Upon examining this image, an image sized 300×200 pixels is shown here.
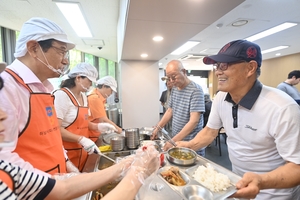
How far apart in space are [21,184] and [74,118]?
3.25 feet

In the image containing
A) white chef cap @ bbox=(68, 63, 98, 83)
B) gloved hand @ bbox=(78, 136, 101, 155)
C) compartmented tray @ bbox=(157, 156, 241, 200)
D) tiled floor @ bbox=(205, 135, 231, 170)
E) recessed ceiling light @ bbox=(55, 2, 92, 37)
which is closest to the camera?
compartmented tray @ bbox=(157, 156, 241, 200)

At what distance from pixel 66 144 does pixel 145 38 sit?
1.48 metres

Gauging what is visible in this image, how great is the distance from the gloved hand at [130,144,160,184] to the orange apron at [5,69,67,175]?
526 mm

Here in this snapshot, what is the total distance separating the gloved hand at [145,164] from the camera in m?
0.68

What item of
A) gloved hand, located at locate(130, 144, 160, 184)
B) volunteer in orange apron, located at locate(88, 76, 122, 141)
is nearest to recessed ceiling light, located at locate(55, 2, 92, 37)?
volunteer in orange apron, located at locate(88, 76, 122, 141)

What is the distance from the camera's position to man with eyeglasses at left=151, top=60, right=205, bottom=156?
69.7 inches

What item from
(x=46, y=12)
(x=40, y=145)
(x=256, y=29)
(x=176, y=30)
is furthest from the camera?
(x=256, y=29)

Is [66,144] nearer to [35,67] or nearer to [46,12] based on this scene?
[35,67]

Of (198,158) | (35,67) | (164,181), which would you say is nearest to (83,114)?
(35,67)

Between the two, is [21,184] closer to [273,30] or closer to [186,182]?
[186,182]

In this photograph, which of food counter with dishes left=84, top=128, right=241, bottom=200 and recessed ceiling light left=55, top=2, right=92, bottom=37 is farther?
recessed ceiling light left=55, top=2, right=92, bottom=37

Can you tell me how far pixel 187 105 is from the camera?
6.15 ft

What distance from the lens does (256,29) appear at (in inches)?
135

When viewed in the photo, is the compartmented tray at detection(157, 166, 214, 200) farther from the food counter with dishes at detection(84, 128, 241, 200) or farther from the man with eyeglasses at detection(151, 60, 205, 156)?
the man with eyeglasses at detection(151, 60, 205, 156)
